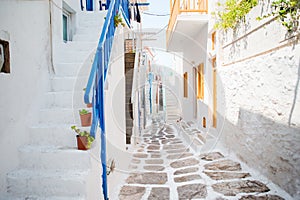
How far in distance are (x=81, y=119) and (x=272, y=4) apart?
2.97 meters

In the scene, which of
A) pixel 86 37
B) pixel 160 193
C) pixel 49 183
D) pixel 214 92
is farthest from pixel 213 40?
pixel 49 183

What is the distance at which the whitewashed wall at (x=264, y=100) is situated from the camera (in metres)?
2.83

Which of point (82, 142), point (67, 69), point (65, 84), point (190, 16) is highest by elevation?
point (190, 16)

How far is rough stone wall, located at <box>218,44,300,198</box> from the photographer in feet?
9.18

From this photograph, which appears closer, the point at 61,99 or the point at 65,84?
the point at 61,99

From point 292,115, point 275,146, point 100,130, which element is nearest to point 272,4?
point 292,115

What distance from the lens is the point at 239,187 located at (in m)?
3.31

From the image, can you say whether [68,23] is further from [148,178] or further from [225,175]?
[225,175]

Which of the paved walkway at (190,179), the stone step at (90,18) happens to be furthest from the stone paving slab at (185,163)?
the stone step at (90,18)

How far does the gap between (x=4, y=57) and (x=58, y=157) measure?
123 centimetres

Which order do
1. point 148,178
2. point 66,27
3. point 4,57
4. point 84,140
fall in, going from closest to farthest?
point 84,140 < point 4,57 < point 148,178 < point 66,27

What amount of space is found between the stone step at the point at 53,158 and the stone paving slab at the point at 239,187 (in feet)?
6.68

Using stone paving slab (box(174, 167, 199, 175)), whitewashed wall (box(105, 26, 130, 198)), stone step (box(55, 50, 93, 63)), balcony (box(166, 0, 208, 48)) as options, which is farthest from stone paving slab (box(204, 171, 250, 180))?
balcony (box(166, 0, 208, 48))

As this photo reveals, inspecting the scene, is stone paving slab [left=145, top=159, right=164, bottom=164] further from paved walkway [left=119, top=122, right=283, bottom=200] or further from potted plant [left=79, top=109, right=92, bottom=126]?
potted plant [left=79, top=109, right=92, bottom=126]
